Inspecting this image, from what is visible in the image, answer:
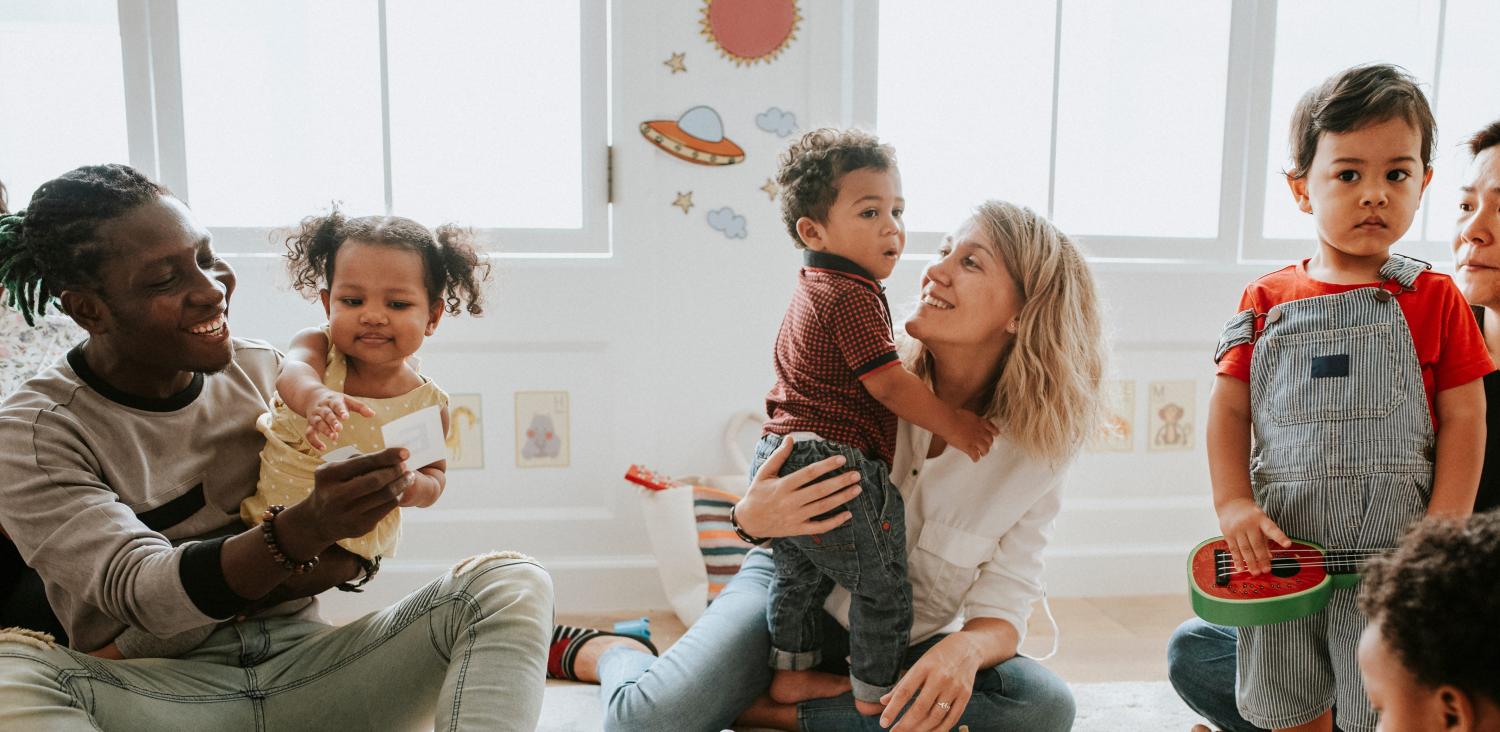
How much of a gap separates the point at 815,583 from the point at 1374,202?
97 centimetres

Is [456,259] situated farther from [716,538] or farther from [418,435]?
[716,538]

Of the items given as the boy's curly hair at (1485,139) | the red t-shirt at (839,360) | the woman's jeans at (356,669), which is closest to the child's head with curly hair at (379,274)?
the woman's jeans at (356,669)

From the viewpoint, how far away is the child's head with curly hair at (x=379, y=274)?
143 centimetres

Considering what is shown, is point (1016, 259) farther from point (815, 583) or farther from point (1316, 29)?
point (1316, 29)

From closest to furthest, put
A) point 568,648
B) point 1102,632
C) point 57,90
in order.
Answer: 1. point 568,648
2. point 57,90
3. point 1102,632

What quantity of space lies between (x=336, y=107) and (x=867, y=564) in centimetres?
172

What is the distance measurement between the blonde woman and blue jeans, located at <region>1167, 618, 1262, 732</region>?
263 mm

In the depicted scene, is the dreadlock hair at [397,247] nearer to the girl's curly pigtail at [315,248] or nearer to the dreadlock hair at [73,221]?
the girl's curly pigtail at [315,248]

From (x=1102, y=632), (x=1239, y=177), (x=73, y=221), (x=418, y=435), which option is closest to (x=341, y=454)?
(x=418, y=435)

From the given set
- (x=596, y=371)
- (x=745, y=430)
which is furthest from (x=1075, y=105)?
(x=596, y=371)

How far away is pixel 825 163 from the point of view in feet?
5.30

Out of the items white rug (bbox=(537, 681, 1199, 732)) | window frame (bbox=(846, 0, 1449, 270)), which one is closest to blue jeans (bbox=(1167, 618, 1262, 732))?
white rug (bbox=(537, 681, 1199, 732))

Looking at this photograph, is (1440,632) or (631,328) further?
(631,328)

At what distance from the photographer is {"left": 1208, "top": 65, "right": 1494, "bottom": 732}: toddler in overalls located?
129 cm
